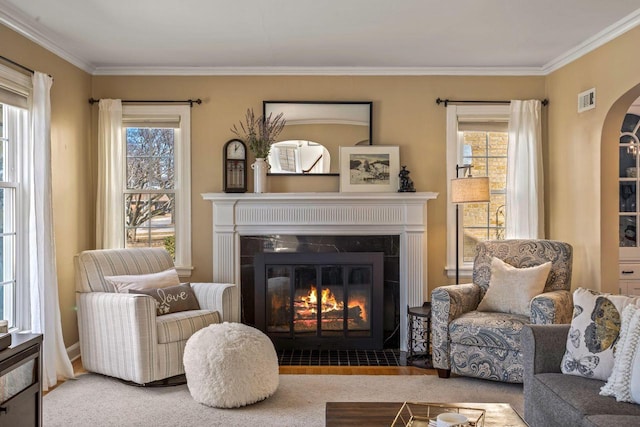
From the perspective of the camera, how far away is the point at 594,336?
2709 millimetres

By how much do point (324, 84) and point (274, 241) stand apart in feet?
4.86

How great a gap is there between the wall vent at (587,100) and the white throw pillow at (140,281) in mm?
3482

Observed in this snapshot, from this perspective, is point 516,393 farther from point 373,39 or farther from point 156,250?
point 156,250

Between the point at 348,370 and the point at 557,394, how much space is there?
6.84 feet

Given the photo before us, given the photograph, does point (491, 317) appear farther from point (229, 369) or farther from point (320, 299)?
point (229, 369)

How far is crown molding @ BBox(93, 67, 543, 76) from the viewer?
5.11 meters

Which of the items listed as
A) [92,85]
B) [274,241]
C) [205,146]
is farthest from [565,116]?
[92,85]

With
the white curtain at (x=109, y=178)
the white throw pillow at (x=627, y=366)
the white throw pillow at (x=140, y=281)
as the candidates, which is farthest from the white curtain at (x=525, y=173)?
the white curtain at (x=109, y=178)

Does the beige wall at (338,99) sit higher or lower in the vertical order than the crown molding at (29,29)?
lower

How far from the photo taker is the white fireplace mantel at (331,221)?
4.98 m

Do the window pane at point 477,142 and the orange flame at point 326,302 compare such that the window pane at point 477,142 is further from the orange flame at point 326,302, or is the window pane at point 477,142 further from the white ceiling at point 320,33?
the orange flame at point 326,302

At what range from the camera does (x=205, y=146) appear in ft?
17.0

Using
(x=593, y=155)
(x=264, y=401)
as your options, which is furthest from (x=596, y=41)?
(x=264, y=401)

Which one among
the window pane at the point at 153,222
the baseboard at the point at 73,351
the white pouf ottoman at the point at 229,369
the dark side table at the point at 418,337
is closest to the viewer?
the white pouf ottoman at the point at 229,369
